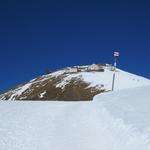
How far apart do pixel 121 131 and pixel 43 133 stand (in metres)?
2.94

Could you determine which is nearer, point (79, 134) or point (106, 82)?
point (79, 134)

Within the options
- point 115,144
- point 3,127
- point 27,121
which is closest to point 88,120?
point 27,121

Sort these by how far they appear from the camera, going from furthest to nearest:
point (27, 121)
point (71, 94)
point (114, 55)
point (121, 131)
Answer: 1. point (71, 94)
2. point (114, 55)
3. point (27, 121)
4. point (121, 131)

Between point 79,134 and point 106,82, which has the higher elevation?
point 106,82

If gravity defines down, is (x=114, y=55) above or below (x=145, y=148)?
above

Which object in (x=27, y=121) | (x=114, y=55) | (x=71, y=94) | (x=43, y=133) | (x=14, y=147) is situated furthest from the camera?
(x=71, y=94)

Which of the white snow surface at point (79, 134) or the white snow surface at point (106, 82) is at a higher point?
the white snow surface at point (106, 82)

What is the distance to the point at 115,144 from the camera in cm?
1098

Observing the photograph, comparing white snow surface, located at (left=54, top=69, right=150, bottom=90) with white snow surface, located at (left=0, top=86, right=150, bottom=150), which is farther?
white snow surface, located at (left=54, top=69, right=150, bottom=90)

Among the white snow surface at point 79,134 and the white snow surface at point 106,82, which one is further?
the white snow surface at point 106,82

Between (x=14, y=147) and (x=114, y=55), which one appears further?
(x=114, y=55)

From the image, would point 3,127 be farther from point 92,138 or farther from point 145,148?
point 145,148

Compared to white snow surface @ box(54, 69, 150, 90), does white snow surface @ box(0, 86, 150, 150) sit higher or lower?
lower

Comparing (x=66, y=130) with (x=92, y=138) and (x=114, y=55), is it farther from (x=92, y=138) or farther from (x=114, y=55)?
(x=114, y=55)
